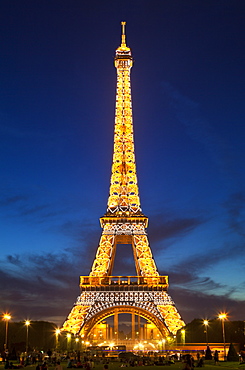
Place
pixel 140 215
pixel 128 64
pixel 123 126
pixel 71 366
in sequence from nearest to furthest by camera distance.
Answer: pixel 71 366, pixel 140 215, pixel 123 126, pixel 128 64

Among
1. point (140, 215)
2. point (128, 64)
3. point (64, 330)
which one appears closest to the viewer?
point (64, 330)

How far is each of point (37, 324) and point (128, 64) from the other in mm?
51137

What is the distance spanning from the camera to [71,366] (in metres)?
32.2

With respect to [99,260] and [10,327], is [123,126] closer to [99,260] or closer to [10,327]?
[99,260]

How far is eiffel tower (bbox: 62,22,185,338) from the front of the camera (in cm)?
6116

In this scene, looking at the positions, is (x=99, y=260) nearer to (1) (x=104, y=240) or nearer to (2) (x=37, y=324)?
(1) (x=104, y=240)

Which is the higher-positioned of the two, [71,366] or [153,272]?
[153,272]

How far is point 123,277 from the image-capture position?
6525 cm

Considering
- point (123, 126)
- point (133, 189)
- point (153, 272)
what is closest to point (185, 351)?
point (153, 272)

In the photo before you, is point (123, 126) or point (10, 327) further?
point (123, 126)

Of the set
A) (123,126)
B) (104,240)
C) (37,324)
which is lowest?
(37,324)

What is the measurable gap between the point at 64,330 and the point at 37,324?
18.0 ft

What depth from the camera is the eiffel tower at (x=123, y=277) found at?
61156 mm

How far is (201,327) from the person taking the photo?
55.6 m
